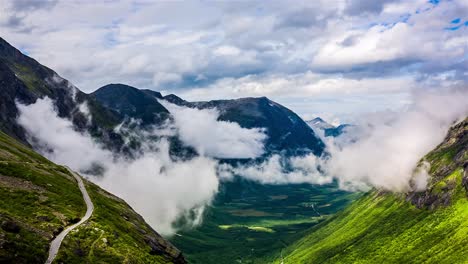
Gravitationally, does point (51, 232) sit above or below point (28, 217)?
below

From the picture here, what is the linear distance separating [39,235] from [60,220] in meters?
24.4

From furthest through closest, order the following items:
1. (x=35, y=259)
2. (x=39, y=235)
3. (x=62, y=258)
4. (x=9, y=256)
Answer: (x=39, y=235), (x=62, y=258), (x=35, y=259), (x=9, y=256)

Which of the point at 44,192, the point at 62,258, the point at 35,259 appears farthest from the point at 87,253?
the point at 44,192

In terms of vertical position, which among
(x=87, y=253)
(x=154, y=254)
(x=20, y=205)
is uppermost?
(x=20, y=205)

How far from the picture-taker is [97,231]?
535 feet

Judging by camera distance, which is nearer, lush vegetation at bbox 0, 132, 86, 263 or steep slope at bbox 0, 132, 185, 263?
lush vegetation at bbox 0, 132, 86, 263

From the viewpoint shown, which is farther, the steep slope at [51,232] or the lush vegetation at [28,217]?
the steep slope at [51,232]

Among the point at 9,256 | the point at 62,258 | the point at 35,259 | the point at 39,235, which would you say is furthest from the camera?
the point at 39,235

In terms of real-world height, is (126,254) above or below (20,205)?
below

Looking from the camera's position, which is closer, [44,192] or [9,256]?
[9,256]

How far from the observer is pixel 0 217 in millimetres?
Result: 128375

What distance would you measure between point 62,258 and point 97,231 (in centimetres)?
3589

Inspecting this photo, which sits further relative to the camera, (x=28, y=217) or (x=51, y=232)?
(x=28, y=217)

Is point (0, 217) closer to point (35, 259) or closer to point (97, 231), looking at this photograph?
point (35, 259)
